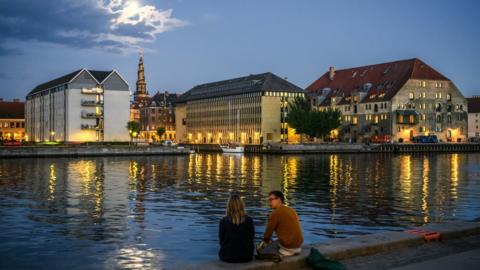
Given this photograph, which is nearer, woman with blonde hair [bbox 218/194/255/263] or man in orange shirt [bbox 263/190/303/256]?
woman with blonde hair [bbox 218/194/255/263]

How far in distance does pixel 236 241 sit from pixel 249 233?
403 mm

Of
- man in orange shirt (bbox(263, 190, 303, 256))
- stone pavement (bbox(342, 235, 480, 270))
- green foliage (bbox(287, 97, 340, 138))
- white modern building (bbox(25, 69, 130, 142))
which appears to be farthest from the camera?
green foliage (bbox(287, 97, 340, 138))

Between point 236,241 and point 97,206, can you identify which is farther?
point 97,206

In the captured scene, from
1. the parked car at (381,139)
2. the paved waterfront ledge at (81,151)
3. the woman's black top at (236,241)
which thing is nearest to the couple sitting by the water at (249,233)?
the woman's black top at (236,241)

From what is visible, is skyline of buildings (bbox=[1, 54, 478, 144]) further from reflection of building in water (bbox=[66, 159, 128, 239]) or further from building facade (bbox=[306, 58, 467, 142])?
reflection of building in water (bbox=[66, 159, 128, 239])

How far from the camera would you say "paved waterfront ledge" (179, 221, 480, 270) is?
1470cm

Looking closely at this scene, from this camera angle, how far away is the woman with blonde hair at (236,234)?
14766 millimetres

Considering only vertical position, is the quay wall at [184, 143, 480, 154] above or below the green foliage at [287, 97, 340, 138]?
below

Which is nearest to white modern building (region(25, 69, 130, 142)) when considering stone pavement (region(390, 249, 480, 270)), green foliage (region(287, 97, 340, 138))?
green foliage (region(287, 97, 340, 138))

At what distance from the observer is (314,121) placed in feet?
535

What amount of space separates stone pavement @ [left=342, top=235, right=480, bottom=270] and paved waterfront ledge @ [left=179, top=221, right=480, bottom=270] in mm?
194

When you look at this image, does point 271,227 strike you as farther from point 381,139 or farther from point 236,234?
point 381,139

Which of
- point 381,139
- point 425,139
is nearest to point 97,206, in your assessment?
point 381,139

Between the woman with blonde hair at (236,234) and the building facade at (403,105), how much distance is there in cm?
15382
